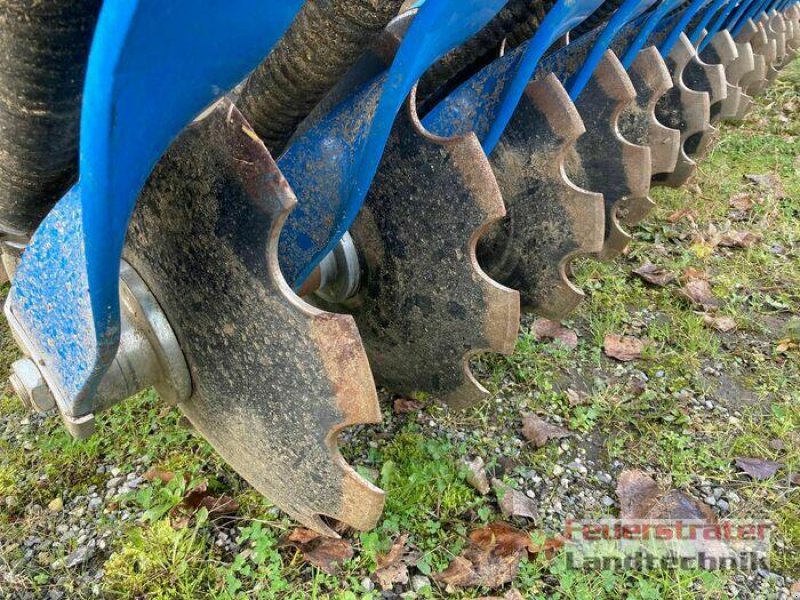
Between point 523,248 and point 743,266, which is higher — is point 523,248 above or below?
above

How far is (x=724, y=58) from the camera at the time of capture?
3533 millimetres

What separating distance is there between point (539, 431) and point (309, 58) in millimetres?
1206

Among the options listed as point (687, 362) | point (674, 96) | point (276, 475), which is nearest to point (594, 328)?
point (687, 362)

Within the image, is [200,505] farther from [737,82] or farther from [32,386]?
[737,82]

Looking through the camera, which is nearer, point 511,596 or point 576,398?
point 511,596

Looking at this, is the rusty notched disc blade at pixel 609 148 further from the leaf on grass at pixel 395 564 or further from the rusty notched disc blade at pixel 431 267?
the leaf on grass at pixel 395 564

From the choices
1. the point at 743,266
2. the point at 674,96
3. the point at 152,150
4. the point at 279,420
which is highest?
the point at 152,150

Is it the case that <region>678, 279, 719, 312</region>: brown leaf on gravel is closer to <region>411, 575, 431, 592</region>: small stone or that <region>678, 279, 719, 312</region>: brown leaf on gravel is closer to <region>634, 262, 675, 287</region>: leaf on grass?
<region>634, 262, 675, 287</region>: leaf on grass

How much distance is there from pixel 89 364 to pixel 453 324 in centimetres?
88

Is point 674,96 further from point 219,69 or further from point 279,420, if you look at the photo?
point 219,69

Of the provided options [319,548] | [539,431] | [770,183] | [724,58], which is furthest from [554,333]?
[724,58]

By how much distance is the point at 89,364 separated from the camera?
0.91m

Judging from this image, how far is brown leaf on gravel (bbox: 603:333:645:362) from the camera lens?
7.48 feet

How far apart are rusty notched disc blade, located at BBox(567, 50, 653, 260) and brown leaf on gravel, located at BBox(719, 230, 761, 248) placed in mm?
848
